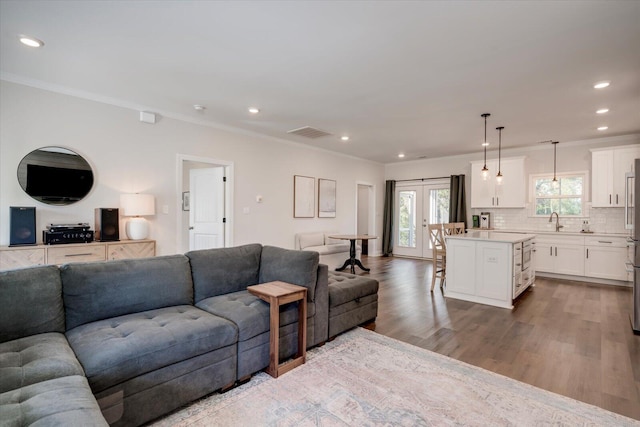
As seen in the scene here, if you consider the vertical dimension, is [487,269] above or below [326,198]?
below

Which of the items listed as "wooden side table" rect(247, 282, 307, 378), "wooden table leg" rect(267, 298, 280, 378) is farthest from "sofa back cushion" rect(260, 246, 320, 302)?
"wooden table leg" rect(267, 298, 280, 378)

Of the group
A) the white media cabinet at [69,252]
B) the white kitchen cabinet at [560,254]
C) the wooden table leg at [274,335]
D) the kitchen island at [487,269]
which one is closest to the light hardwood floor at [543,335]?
the kitchen island at [487,269]

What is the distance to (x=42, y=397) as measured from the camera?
1.24 metres

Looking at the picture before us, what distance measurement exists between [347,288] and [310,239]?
3.52 meters

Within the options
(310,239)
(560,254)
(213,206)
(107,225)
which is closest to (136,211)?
(107,225)

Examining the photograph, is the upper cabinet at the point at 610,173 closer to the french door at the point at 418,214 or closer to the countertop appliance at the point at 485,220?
the countertop appliance at the point at 485,220

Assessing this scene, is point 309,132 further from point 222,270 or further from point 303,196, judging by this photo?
point 222,270

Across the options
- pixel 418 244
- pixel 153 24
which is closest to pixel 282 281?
pixel 153 24

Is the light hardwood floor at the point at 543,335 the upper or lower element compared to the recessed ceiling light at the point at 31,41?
lower

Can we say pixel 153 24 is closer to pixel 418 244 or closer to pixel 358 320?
pixel 358 320

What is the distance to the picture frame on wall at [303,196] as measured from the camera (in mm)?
6599

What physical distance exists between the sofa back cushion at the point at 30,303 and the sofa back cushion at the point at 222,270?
0.93 m

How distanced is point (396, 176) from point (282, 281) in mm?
6898

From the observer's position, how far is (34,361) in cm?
155
